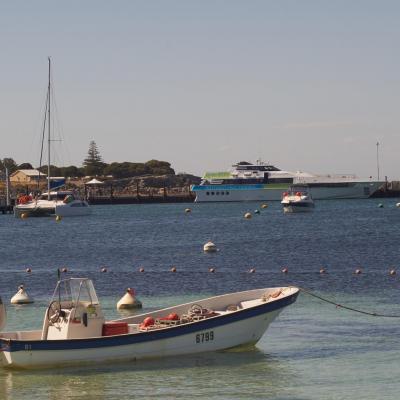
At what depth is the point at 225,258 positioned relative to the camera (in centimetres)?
8162

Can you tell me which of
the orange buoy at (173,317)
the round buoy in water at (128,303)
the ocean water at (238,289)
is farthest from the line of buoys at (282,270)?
the orange buoy at (173,317)

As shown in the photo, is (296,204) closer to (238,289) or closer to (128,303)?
(238,289)

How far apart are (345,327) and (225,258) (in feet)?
131

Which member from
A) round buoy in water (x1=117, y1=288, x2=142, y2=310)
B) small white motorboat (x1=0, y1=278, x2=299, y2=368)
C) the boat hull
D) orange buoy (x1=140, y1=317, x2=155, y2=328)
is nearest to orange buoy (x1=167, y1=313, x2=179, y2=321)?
small white motorboat (x1=0, y1=278, x2=299, y2=368)

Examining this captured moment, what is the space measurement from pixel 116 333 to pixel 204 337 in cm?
301

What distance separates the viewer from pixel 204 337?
36344 millimetres

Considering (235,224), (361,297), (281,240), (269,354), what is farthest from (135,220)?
(269,354)

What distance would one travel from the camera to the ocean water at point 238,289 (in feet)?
108

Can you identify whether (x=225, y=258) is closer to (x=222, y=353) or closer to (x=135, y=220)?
(x=222, y=353)

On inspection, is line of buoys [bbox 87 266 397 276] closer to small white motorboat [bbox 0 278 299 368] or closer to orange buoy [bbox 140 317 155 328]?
small white motorboat [bbox 0 278 299 368]

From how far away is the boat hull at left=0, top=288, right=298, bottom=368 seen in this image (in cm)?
3478

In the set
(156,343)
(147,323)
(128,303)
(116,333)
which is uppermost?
(147,323)

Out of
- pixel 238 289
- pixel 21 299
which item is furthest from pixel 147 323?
pixel 238 289

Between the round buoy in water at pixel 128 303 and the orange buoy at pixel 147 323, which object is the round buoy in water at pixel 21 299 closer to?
the round buoy in water at pixel 128 303
